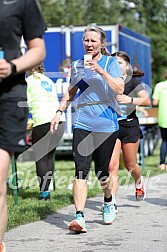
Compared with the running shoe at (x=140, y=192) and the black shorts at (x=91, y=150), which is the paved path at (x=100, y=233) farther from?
the black shorts at (x=91, y=150)

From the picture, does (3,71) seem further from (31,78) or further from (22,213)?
(31,78)

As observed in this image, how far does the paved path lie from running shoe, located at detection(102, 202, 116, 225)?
0.07m

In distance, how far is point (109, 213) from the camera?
8234 millimetres

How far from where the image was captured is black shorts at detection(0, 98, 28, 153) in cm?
513

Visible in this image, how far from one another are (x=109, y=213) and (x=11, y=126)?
10.9ft

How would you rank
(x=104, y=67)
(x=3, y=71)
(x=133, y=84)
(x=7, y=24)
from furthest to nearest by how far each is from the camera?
1. (x=133, y=84)
2. (x=104, y=67)
3. (x=7, y=24)
4. (x=3, y=71)

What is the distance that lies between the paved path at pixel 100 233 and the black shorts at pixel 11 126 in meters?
1.82

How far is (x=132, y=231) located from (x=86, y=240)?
0.68 meters

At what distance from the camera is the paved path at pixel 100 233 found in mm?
6852

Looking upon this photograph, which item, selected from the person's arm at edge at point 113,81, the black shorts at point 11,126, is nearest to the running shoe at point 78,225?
the person's arm at edge at point 113,81

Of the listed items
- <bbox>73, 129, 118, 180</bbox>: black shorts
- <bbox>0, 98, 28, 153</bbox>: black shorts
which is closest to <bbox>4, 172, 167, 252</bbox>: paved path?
<bbox>73, 129, 118, 180</bbox>: black shorts

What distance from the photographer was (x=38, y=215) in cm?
878

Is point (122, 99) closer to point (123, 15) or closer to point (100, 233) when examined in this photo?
point (100, 233)

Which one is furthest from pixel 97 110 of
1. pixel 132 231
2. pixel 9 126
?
pixel 9 126
